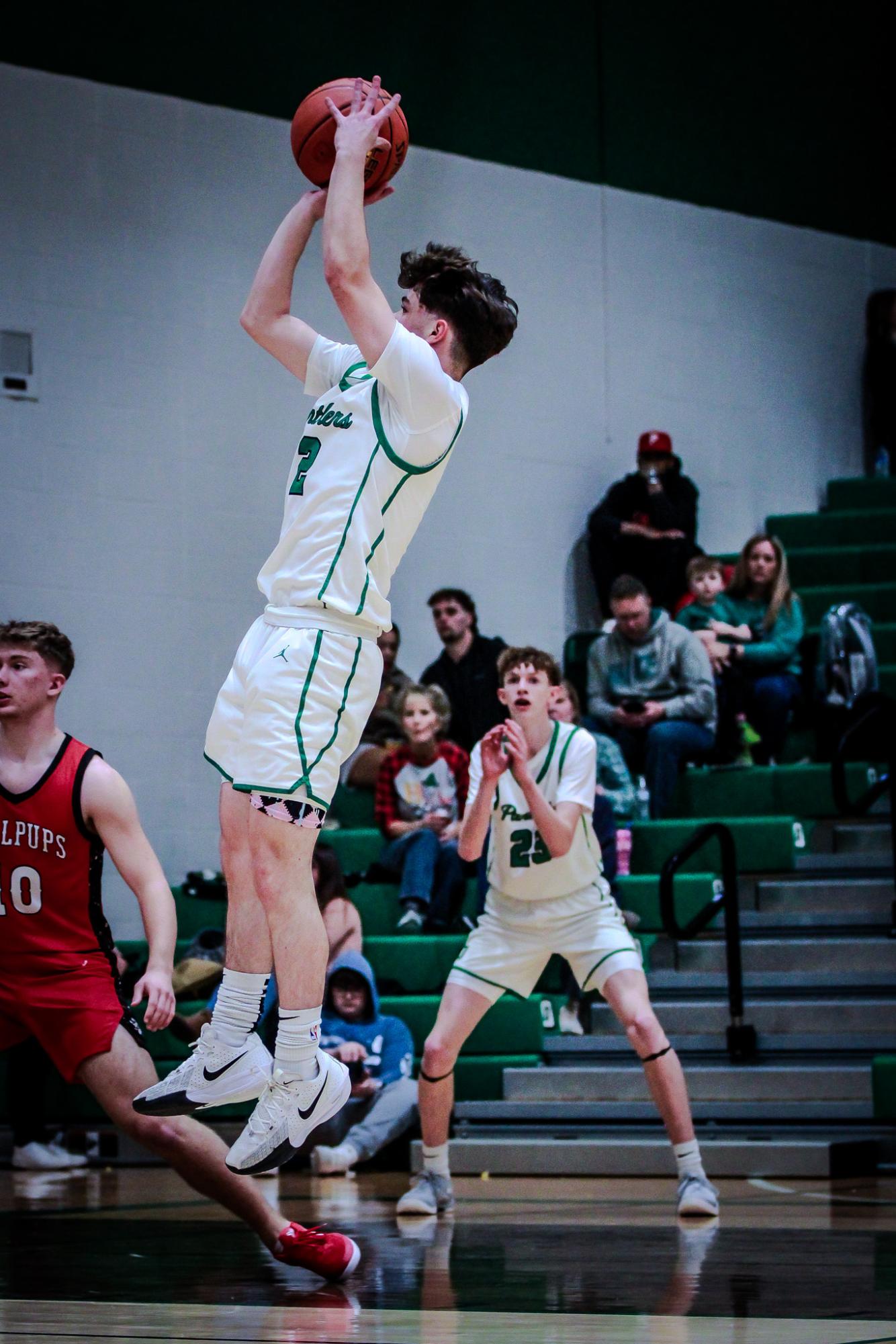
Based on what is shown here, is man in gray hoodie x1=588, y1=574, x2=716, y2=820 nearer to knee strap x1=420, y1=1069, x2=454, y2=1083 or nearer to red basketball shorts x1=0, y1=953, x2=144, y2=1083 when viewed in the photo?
knee strap x1=420, y1=1069, x2=454, y2=1083

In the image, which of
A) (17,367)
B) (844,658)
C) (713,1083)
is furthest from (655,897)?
(17,367)

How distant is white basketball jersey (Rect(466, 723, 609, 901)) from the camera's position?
→ 6.42 m

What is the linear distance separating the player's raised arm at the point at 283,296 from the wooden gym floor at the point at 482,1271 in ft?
6.69

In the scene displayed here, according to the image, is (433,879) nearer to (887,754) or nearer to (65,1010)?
(887,754)

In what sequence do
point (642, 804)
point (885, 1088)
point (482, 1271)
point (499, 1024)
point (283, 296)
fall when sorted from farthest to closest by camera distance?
point (642, 804) < point (499, 1024) < point (885, 1088) < point (482, 1271) < point (283, 296)

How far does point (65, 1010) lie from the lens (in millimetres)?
4770

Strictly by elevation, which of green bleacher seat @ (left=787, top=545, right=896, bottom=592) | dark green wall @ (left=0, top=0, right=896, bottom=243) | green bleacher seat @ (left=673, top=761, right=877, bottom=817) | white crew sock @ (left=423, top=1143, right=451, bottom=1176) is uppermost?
dark green wall @ (left=0, top=0, right=896, bottom=243)

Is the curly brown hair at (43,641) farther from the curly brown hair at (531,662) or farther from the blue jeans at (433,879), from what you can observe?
the blue jeans at (433,879)

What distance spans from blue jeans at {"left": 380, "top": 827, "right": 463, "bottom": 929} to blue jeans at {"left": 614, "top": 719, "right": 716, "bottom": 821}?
3.98ft

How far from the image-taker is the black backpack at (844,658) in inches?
387

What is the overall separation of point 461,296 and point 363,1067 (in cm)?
491

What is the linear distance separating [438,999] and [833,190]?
7830 mm

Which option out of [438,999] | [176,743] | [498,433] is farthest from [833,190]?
[438,999]

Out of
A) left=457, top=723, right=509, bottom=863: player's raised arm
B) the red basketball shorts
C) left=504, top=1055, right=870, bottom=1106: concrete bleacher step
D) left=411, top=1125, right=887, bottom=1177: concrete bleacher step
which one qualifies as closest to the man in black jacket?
left=504, top=1055, right=870, bottom=1106: concrete bleacher step
